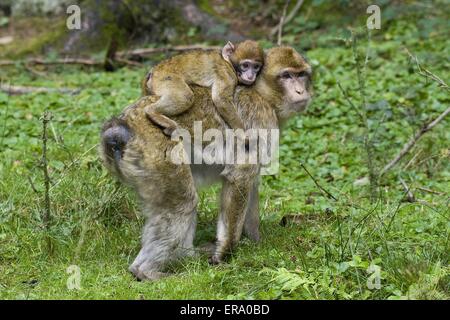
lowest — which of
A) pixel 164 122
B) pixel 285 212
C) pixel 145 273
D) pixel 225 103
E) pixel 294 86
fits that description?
pixel 145 273

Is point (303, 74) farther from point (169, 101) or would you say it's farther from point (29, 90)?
point (29, 90)

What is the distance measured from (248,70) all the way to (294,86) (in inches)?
16.4

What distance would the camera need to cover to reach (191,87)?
665 centimetres

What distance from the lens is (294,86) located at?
679 cm

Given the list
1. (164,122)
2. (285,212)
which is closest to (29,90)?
(285,212)

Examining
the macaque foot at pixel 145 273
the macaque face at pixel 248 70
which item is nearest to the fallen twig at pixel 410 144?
the macaque face at pixel 248 70

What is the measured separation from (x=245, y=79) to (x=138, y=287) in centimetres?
201

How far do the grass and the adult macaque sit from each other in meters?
0.23

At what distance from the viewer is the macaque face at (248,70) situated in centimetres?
677

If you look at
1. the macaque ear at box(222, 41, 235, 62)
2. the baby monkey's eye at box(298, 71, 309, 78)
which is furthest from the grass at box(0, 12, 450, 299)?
the macaque ear at box(222, 41, 235, 62)

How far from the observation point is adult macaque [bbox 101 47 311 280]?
6.18 metres

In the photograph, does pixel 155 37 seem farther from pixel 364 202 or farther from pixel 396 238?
pixel 396 238

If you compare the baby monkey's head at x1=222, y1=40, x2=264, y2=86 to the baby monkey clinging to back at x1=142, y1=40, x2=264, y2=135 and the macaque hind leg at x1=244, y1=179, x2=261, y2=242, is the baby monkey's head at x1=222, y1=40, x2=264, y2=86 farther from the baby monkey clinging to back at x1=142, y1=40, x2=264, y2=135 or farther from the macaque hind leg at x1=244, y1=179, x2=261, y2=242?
the macaque hind leg at x1=244, y1=179, x2=261, y2=242
